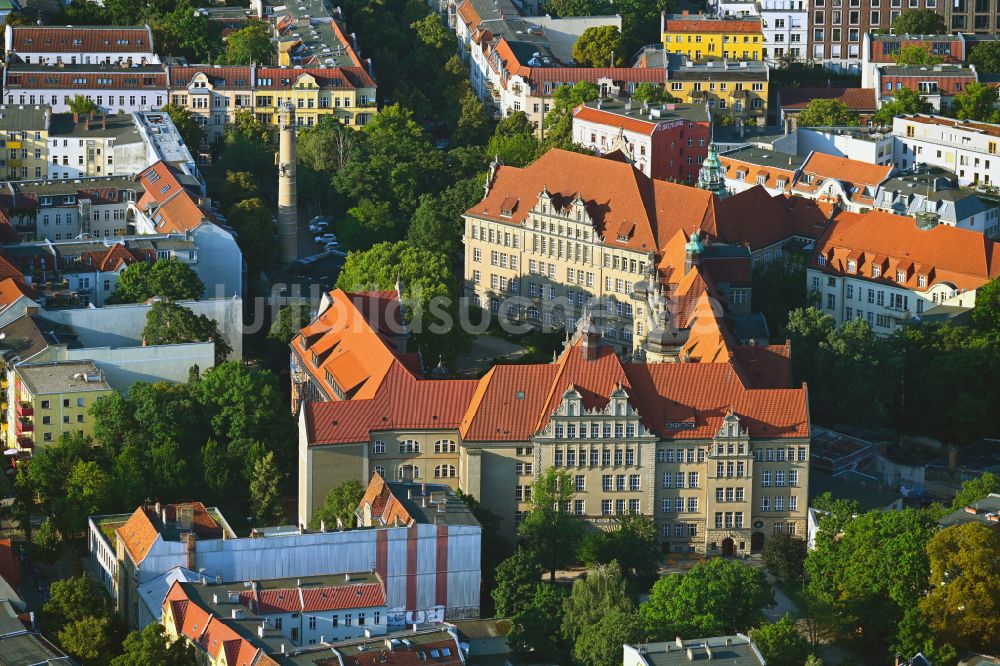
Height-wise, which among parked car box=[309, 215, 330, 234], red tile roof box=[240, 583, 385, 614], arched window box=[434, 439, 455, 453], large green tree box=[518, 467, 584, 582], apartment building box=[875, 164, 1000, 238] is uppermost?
apartment building box=[875, 164, 1000, 238]

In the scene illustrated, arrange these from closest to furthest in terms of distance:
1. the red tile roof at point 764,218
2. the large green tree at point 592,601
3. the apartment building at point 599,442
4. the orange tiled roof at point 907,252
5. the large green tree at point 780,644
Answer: the large green tree at point 780,644 < the large green tree at point 592,601 < the apartment building at point 599,442 < the orange tiled roof at point 907,252 < the red tile roof at point 764,218

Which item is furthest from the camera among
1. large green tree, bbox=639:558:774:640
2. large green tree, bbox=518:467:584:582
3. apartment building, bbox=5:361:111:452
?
apartment building, bbox=5:361:111:452

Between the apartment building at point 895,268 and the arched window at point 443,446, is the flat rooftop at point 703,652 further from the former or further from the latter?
the apartment building at point 895,268

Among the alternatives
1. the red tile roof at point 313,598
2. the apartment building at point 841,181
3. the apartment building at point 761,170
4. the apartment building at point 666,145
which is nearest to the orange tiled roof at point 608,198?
the apartment building at point 666,145

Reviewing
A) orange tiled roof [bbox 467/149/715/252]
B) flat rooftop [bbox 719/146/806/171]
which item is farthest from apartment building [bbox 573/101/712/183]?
orange tiled roof [bbox 467/149/715/252]

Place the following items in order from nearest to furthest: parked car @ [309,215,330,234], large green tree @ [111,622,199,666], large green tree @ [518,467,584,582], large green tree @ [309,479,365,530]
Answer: large green tree @ [111,622,199,666]
large green tree @ [518,467,584,582]
large green tree @ [309,479,365,530]
parked car @ [309,215,330,234]

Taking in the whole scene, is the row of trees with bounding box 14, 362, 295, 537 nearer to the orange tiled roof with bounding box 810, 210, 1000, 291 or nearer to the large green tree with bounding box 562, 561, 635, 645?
the large green tree with bounding box 562, 561, 635, 645

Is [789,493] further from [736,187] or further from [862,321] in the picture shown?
[736,187]
